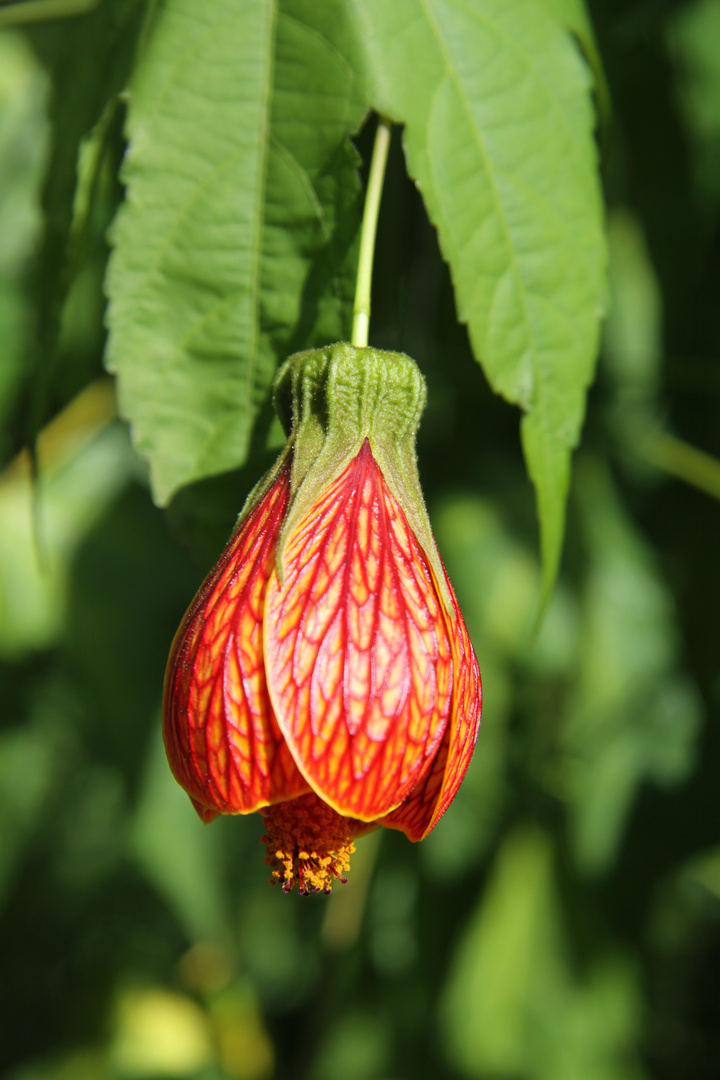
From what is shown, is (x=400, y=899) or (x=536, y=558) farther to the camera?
(x=400, y=899)

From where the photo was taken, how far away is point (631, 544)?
1313 mm

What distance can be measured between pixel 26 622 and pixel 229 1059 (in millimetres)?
842

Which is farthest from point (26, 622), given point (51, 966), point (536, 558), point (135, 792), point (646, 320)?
point (51, 966)

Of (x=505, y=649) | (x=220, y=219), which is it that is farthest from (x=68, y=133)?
(x=505, y=649)

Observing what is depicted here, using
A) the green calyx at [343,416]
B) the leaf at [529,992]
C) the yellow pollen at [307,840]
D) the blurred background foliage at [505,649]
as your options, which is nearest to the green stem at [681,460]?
the blurred background foliage at [505,649]

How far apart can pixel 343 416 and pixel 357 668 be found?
0.60 feet

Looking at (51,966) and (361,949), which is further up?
(361,949)

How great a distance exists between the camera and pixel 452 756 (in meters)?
0.55

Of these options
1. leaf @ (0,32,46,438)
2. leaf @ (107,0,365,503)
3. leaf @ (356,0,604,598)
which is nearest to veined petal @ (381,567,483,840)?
leaf @ (356,0,604,598)

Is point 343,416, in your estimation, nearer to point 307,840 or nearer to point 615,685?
point 307,840

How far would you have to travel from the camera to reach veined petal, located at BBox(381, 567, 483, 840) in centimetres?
56

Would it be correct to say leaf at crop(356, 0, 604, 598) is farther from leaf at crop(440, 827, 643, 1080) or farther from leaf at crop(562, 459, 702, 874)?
leaf at crop(440, 827, 643, 1080)

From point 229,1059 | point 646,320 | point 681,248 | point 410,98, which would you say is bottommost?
point 229,1059

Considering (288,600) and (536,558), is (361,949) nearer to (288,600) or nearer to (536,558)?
(536,558)
